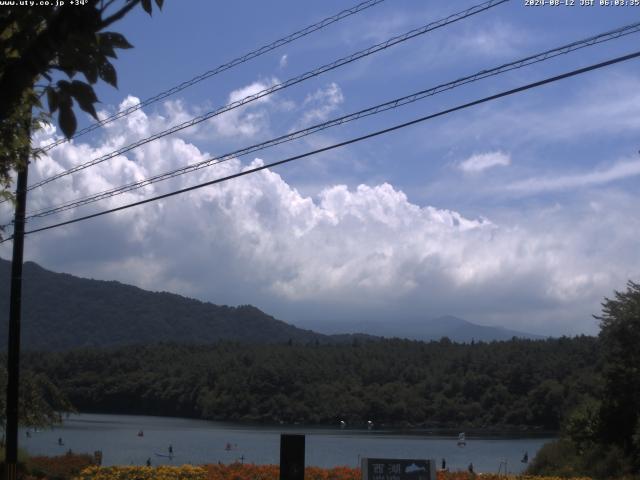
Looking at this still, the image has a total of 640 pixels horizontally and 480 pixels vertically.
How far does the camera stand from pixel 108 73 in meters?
4.86

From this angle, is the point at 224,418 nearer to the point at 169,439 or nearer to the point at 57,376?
the point at 57,376

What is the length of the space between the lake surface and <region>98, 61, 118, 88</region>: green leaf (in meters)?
34.6

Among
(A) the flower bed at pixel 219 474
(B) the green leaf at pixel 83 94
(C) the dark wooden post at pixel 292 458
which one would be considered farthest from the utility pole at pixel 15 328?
(B) the green leaf at pixel 83 94

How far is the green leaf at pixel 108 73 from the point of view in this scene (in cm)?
481

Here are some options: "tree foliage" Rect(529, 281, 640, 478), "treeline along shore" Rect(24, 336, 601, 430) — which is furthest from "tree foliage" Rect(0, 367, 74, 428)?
"treeline along shore" Rect(24, 336, 601, 430)

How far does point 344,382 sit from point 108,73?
109957 mm

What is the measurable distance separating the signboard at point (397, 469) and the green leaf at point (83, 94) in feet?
27.0

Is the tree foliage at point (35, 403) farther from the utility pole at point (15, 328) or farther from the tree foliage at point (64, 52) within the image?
the tree foliage at point (64, 52)

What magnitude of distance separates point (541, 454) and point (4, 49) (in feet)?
83.8

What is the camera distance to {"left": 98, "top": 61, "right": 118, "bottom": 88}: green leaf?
481cm

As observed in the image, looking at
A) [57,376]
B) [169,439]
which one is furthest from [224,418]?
[169,439]

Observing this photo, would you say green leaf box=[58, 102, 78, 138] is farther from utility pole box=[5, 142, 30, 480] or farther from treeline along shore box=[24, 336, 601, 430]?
treeline along shore box=[24, 336, 601, 430]

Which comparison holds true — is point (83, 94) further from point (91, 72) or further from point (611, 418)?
point (611, 418)

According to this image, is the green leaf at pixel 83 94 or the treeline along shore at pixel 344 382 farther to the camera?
the treeline along shore at pixel 344 382
